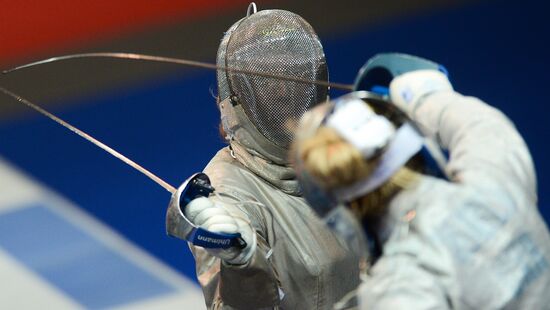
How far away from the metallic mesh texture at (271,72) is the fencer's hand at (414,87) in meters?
0.55

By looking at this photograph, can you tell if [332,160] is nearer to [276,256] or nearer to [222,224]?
[222,224]

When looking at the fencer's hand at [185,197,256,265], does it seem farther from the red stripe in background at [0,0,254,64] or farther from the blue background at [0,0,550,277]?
the red stripe in background at [0,0,254,64]

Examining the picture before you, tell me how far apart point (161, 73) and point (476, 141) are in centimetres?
335

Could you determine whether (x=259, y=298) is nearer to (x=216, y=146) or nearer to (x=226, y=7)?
(x=216, y=146)

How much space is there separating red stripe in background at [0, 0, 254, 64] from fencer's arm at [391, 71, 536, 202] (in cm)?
332

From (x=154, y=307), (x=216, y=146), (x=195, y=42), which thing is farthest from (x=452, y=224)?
(x=195, y=42)

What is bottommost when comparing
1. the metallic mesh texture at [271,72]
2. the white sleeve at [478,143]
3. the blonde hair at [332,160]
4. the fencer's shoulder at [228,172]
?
the fencer's shoulder at [228,172]

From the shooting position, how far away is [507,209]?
1.51m

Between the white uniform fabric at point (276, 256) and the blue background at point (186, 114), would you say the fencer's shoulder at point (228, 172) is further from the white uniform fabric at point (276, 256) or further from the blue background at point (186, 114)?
the blue background at point (186, 114)

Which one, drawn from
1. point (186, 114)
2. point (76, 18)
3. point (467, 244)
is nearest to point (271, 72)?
point (467, 244)

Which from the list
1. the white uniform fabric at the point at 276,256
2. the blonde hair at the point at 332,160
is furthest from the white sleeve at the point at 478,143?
the white uniform fabric at the point at 276,256

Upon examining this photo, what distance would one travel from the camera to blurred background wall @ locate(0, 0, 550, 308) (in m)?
4.00

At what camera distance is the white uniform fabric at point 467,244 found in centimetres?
148

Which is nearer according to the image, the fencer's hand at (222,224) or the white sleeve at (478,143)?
the white sleeve at (478,143)
